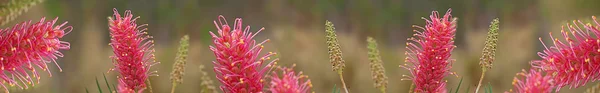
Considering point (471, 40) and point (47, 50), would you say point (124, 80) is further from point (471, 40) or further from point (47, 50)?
point (471, 40)

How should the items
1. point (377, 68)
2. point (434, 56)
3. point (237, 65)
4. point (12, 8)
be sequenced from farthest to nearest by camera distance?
point (12, 8) → point (377, 68) → point (434, 56) → point (237, 65)

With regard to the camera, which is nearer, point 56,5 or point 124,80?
point 124,80

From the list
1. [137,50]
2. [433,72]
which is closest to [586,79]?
[433,72]

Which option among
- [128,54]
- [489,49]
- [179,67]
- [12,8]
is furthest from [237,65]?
[12,8]

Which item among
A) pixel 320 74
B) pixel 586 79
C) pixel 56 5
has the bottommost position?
pixel 586 79

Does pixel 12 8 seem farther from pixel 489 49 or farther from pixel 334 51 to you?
pixel 489 49

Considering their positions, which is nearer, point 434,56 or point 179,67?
point 434,56

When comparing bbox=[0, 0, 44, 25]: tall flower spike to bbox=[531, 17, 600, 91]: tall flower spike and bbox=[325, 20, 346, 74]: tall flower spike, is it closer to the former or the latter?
bbox=[325, 20, 346, 74]: tall flower spike
